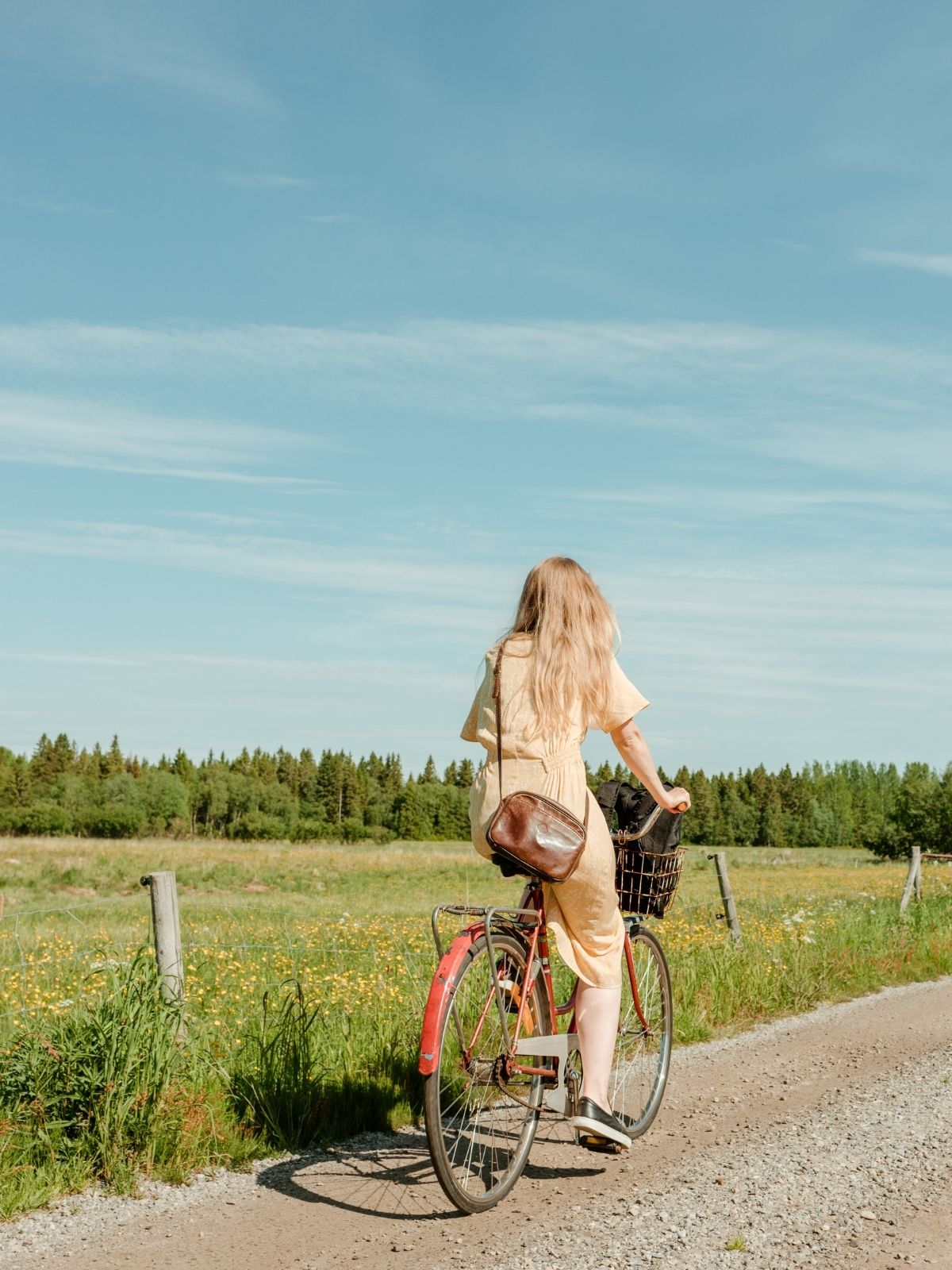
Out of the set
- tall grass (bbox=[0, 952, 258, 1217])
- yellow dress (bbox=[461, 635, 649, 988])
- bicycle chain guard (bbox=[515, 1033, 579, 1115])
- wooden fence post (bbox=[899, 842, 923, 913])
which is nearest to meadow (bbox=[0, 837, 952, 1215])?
tall grass (bbox=[0, 952, 258, 1217])

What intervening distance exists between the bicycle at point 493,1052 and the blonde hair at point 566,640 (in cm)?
71

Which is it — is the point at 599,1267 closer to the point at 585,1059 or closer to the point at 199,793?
the point at 585,1059

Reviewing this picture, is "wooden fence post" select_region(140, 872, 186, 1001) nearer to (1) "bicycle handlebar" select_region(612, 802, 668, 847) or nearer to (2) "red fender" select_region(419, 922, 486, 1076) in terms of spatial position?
(2) "red fender" select_region(419, 922, 486, 1076)

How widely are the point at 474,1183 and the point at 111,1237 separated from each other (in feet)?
4.36

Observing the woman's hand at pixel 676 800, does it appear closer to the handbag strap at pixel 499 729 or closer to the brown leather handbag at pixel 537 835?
the handbag strap at pixel 499 729

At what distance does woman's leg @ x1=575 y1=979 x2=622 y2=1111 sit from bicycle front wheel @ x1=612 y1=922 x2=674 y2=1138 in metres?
0.59

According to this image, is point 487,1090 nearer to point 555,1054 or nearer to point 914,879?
point 555,1054

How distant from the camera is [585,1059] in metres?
4.74

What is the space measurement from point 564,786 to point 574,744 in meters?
0.20

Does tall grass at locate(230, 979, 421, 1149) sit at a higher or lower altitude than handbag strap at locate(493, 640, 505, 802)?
lower

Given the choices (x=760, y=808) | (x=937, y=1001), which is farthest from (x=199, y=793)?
(x=937, y=1001)

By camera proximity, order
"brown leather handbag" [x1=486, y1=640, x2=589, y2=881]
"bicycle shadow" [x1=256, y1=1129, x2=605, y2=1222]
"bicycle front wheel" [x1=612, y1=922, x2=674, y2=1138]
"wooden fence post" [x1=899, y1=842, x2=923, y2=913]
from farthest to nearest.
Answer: "wooden fence post" [x1=899, y1=842, x2=923, y2=913] → "bicycle front wheel" [x1=612, y1=922, x2=674, y2=1138] → "bicycle shadow" [x1=256, y1=1129, x2=605, y2=1222] → "brown leather handbag" [x1=486, y1=640, x2=589, y2=881]

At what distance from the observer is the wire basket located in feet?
17.0

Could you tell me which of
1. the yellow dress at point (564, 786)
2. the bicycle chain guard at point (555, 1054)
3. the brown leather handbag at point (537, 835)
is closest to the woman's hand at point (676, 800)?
the yellow dress at point (564, 786)
